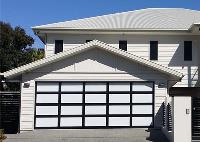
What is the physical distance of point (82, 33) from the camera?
26016 mm

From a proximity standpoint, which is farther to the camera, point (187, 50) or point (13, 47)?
point (13, 47)

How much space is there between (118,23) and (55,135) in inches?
437

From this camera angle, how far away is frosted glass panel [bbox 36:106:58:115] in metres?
21.0

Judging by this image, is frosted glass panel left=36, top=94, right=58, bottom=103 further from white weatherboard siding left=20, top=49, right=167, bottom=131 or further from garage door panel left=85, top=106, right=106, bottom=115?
garage door panel left=85, top=106, right=106, bottom=115

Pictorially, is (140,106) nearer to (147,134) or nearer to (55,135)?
(147,134)

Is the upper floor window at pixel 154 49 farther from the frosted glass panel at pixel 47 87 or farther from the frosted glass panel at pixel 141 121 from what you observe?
the frosted glass panel at pixel 47 87

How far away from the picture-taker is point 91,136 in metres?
18.5

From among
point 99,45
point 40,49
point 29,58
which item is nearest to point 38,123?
point 99,45

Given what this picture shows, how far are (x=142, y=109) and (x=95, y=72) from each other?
10.3 ft

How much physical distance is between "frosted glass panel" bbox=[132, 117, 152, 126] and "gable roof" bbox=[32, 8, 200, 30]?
6.82m

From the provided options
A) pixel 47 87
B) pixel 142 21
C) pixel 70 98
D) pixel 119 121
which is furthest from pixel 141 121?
pixel 142 21

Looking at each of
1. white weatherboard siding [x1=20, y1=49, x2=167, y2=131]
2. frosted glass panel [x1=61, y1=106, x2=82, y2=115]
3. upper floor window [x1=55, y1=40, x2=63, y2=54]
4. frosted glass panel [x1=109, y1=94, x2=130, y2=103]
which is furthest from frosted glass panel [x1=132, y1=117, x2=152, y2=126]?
upper floor window [x1=55, y1=40, x2=63, y2=54]

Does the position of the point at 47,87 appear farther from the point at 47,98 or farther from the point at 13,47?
the point at 13,47

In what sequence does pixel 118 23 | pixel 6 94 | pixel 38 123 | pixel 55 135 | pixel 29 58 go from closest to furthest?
pixel 55 135 < pixel 38 123 < pixel 6 94 < pixel 118 23 < pixel 29 58
